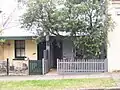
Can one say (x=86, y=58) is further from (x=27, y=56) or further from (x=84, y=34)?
(x=27, y=56)

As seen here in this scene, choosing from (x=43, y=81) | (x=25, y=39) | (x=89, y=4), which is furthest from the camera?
(x=25, y=39)

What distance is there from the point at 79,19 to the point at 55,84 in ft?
18.8

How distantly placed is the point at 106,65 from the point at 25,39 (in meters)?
6.57

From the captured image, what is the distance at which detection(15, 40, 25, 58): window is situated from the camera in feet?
82.3

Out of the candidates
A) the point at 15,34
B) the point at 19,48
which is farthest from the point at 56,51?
the point at 15,34

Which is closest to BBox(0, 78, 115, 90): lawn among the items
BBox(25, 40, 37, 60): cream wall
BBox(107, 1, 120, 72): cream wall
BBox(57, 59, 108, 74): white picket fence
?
BBox(57, 59, 108, 74): white picket fence

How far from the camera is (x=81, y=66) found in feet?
68.4

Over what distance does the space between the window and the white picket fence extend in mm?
5084

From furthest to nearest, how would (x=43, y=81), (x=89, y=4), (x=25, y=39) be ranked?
(x=25, y=39)
(x=89, y=4)
(x=43, y=81)

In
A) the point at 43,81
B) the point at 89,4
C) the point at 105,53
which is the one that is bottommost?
the point at 43,81

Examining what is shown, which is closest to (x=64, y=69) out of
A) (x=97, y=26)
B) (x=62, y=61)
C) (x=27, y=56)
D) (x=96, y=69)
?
(x=62, y=61)

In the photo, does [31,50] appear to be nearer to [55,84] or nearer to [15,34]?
[15,34]

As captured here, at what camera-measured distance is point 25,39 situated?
24.1 metres

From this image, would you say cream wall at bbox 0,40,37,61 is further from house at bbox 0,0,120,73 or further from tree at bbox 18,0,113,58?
tree at bbox 18,0,113,58
